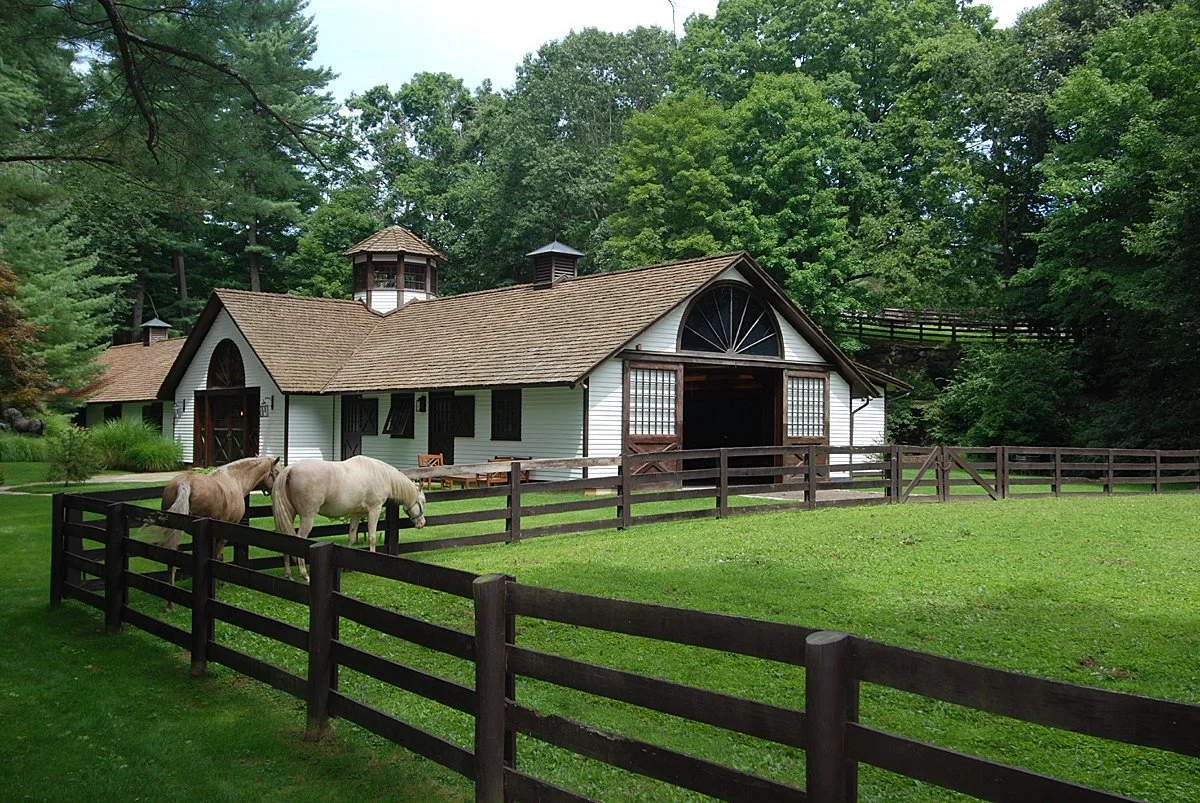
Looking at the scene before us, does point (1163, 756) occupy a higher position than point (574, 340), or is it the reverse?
point (574, 340)

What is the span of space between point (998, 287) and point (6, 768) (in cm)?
3696

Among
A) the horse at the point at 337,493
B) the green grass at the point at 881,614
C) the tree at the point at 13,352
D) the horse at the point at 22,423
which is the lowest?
the green grass at the point at 881,614

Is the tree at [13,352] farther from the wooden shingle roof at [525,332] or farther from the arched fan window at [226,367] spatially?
the wooden shingle roof at [525,332]

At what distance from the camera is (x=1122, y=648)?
6652mm

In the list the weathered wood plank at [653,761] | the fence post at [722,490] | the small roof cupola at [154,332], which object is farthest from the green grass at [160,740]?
the small roof cupola at [154,332]

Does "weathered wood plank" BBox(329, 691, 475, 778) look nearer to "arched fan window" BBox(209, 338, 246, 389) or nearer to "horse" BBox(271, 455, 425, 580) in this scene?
"horse" BBox(271, 455, 425, 580)

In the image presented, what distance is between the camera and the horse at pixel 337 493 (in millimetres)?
9930

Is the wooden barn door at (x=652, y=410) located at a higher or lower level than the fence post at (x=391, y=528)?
higher

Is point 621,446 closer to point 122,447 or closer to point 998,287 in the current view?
point 122,447

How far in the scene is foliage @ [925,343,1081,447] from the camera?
3092cm

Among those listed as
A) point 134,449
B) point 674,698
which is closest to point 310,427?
point 134,449

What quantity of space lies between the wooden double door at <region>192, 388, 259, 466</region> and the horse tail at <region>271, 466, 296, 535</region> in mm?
20449

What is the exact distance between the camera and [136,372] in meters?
38.6

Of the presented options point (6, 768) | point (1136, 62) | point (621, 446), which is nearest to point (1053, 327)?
point (1136, 62)
